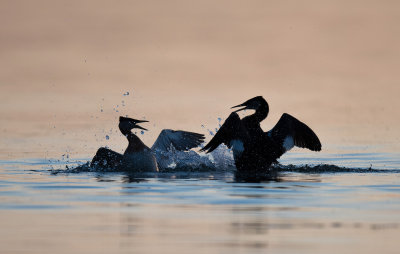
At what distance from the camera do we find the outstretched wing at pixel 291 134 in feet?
55.2

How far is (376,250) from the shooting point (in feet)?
24.8

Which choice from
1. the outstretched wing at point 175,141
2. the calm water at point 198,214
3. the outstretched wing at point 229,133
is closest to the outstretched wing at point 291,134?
the outstretched wing at point 229,133

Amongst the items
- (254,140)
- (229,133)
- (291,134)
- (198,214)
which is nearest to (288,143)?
(291,134)

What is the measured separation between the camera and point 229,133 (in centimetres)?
1611

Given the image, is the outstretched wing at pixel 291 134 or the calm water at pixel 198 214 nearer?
the calm water at pixel 198 214

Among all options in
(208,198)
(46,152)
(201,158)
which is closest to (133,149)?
(201,158)

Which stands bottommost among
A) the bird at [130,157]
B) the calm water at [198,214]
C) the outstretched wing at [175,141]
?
the calm water at [198,214]

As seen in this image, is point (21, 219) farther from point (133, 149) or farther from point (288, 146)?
point (288, 146)

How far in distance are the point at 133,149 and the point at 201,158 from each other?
2.01 metres

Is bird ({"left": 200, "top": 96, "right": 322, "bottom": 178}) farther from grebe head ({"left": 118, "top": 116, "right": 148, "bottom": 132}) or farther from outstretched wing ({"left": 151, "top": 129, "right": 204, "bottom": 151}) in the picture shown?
outstretched wing ({"left": 151, "top": 129, "right": 204, "bottom": 151})

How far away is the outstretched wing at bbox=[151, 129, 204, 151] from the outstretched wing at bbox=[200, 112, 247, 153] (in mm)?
1882

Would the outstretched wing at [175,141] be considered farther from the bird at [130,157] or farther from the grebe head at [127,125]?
the grebe head at [127,125]

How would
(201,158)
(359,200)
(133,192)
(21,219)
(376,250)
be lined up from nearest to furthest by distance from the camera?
(376,250)
(21,219)
(359,200)
(133,192)
(201,158)

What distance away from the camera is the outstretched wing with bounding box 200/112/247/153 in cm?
1602
